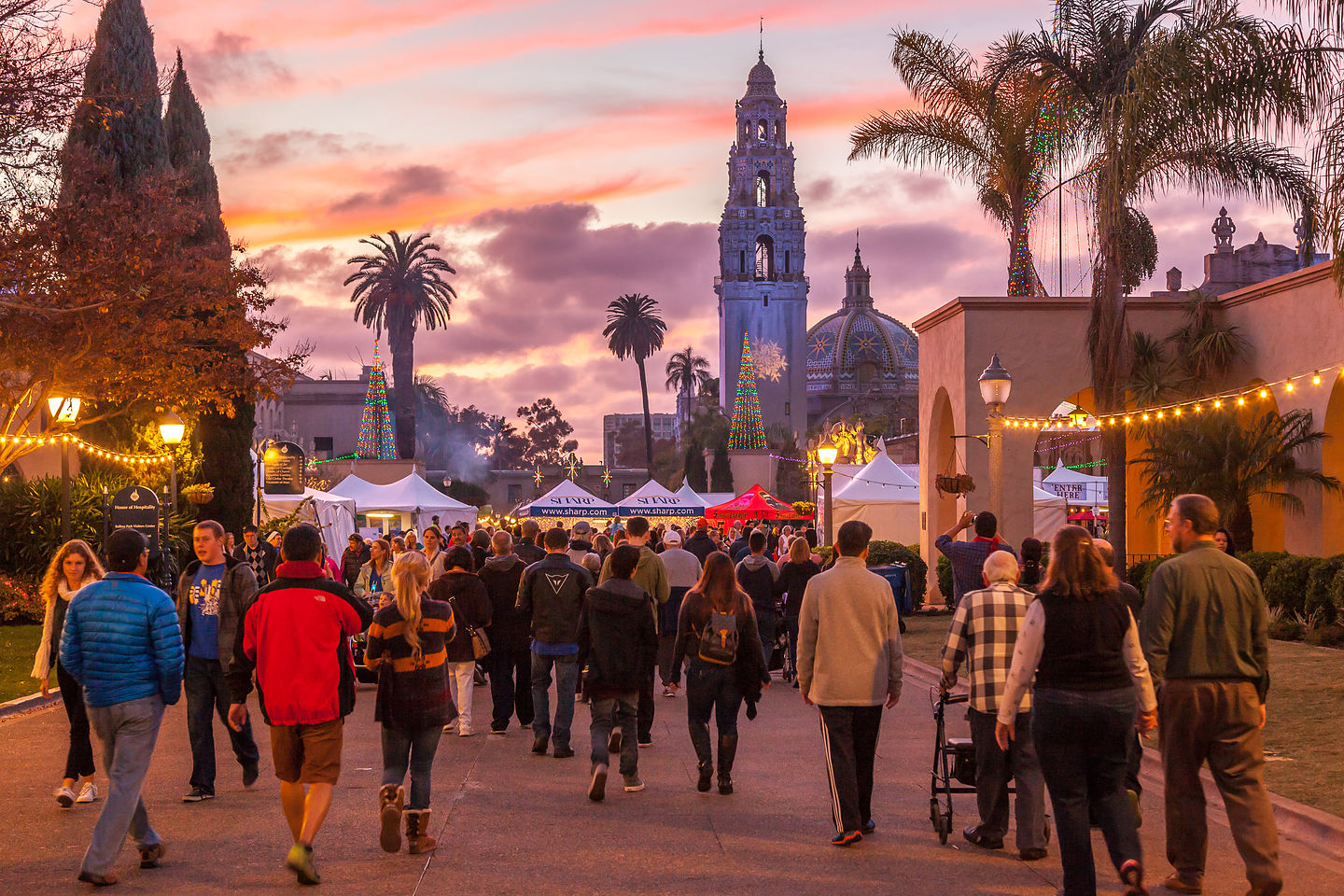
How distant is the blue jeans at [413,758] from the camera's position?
7.95 m

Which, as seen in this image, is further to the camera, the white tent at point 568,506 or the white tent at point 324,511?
the white tent at point 568,506

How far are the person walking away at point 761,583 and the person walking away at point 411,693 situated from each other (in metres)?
7.77

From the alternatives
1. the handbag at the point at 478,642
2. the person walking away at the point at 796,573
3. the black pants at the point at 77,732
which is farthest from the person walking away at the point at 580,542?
the black pants at the point at 77,732

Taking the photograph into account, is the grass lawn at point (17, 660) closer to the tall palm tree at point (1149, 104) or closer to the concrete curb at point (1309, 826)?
the concrete curb at point (1309, 826)

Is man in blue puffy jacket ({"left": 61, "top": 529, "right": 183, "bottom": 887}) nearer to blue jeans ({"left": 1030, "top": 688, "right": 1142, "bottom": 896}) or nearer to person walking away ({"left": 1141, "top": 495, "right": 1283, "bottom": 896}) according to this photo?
blue jeans ({"left": 1030, "top": 688, "right": 1142, "bottom": 896})

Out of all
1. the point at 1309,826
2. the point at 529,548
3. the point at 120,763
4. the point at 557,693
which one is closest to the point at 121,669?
the point at 120,763

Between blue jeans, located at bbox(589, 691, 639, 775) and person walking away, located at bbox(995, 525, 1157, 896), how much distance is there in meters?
3.81

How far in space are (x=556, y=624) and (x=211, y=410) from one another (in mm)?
23157

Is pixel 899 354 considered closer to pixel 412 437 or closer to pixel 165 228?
pixel 412 437

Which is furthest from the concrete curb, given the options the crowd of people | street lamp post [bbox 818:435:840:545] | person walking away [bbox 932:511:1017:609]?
street lamp post [bbox 818:435:840:545]

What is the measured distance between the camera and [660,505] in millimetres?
39406

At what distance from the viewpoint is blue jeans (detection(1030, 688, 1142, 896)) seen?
20.8ft

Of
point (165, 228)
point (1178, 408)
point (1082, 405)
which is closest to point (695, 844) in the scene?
point (1178, 408)

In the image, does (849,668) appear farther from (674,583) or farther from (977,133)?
(977,133)
